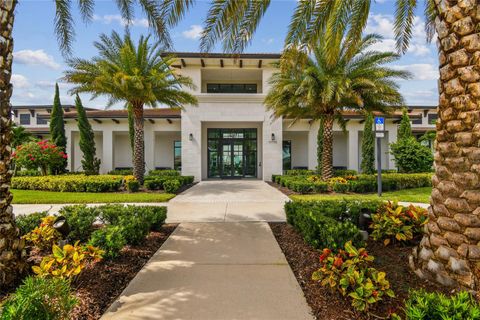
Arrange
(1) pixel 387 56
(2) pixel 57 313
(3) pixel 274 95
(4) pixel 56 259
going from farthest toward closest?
1. (3) pixel 274 95
2. (1) pixel 387 56
3. (4) pixel 56 259
4. (2) pixel 57 313

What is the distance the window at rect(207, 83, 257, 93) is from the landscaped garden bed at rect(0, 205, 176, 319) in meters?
17.7

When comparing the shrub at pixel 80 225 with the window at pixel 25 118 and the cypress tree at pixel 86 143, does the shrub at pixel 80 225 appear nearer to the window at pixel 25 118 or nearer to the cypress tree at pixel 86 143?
the cypress tree at pixel 86 143

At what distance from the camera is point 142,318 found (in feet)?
9.81

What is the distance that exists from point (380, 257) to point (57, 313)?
4254mm

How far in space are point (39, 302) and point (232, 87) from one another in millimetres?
22047

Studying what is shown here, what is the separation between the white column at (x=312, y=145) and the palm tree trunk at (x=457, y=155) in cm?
1889

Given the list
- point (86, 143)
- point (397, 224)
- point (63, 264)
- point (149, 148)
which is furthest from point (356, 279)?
point (86, 143)

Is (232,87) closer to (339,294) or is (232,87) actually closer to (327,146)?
(327,146)

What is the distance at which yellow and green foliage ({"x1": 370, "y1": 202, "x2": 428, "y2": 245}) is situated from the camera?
15.7 feet

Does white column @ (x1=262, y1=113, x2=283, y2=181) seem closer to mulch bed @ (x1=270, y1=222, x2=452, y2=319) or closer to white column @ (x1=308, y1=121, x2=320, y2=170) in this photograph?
white column @ (x1=308, y1=121, x2=320, y2=170)

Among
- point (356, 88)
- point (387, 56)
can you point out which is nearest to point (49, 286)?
point (356, 88)

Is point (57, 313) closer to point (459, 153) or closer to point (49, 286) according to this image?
point (49, 286)

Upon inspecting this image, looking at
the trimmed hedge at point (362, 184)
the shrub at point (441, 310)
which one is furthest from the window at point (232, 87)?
the shrub at point (441, 310)

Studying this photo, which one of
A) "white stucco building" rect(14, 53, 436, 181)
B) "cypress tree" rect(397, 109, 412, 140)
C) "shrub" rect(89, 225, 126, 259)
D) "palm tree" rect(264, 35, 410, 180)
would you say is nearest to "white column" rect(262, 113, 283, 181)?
"white stucco building" rect(14, 53, 436, 181)
